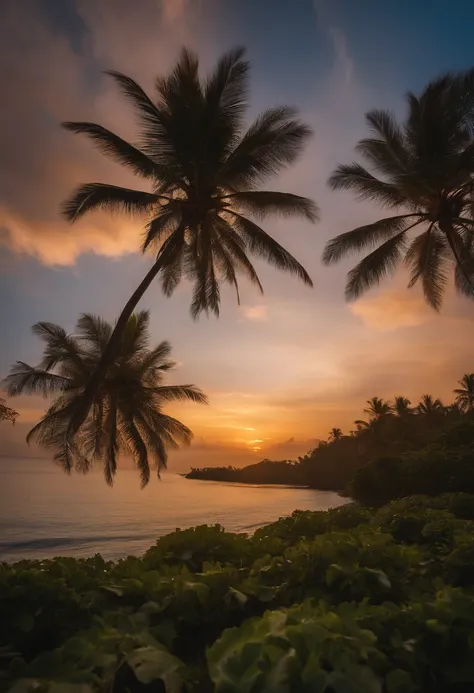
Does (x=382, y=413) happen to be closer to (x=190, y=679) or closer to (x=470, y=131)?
(x=470, y=131)

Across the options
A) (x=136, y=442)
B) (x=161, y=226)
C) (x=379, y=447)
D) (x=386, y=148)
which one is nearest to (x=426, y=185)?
(x=386, y=148)

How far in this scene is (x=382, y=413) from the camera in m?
50.3

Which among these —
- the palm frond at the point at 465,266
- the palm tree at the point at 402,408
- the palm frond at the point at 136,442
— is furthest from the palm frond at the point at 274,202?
the palm tree at the point at 402,408

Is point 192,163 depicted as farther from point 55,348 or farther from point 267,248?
point 55,348

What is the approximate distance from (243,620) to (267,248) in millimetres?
12484

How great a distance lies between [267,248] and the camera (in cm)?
1436

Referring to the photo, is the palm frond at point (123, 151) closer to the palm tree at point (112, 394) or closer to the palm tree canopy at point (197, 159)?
the palm tree canopy at point (197, 159)

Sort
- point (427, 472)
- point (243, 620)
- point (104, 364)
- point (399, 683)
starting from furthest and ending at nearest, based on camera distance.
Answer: point (427, 472) → point (104, 364) → point (243, 620) → point (399, 683)

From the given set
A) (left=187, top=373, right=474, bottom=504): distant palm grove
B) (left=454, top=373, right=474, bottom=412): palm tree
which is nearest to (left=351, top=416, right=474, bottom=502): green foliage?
(left=187, top=373, right=474, bottom=504): distant palm grove

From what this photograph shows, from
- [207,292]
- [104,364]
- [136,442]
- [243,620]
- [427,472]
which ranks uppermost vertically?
[207,292]

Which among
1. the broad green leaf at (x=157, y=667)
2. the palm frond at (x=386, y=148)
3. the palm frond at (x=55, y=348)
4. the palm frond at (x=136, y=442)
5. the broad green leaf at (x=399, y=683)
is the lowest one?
the broad green leaf at (x=399, y=683)

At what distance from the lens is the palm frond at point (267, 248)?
46.6 feet

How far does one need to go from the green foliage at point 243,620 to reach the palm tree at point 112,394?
16.8 m

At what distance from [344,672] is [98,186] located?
12.9m
